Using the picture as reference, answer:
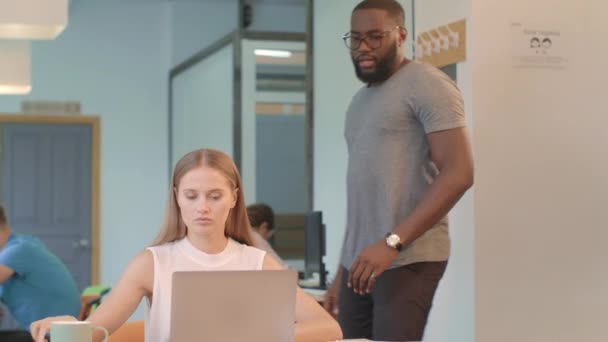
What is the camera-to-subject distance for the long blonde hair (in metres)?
2.61

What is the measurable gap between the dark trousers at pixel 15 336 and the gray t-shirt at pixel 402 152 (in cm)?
261

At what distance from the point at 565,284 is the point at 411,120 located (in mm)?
1708

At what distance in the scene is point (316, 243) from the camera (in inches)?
217

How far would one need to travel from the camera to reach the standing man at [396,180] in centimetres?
291

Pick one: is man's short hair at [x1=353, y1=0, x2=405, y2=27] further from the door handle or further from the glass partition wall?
the door handle

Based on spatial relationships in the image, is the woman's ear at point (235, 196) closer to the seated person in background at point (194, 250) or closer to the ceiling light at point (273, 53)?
the seated person in background at point (194, 250)

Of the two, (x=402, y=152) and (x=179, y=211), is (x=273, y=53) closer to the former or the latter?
(x=402, y=152)

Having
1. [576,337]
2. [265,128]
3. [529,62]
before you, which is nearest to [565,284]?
[576,337]

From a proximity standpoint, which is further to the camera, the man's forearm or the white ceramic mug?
the man's forearm

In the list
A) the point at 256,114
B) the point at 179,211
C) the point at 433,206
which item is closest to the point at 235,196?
the point at 179,211

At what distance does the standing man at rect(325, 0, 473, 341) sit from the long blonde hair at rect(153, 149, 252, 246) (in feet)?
1.28

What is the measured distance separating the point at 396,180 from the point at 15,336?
2.86 m

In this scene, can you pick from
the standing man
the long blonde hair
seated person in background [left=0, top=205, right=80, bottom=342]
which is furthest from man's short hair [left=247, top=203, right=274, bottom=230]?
the long blonde hair

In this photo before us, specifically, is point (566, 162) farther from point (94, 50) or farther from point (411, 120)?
point (94, 50)
